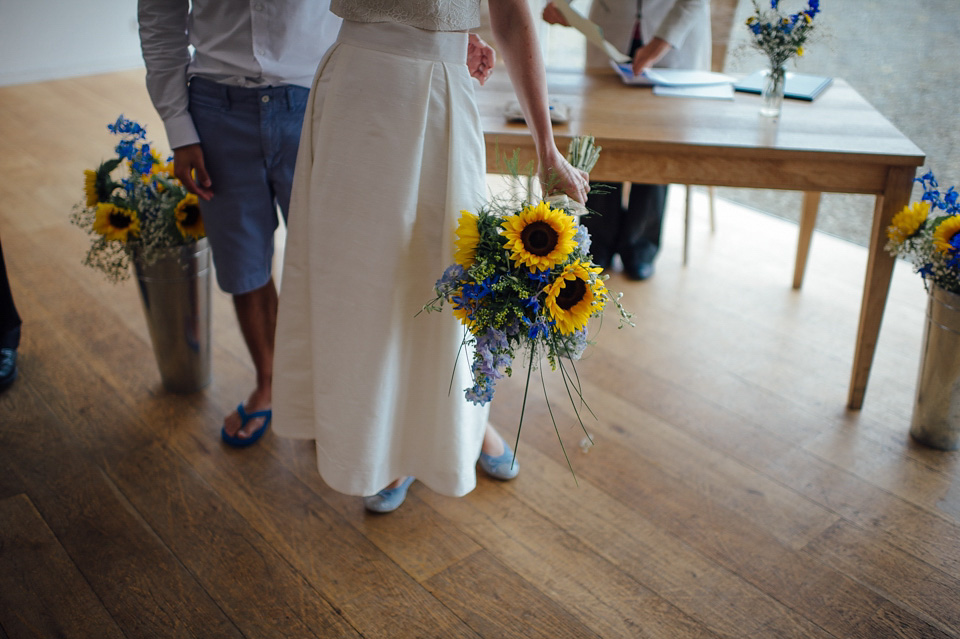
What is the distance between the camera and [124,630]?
1666mm

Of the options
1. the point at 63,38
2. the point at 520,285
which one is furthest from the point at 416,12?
the point at 63,38

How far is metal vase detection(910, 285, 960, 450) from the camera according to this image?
2.09 m

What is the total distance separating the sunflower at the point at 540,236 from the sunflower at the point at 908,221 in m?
1.08

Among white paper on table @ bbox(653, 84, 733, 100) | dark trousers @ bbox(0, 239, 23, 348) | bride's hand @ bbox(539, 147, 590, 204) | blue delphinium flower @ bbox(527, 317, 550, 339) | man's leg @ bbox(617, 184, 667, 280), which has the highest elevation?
white paper on table @ bbox(653, 84, 733, 100)

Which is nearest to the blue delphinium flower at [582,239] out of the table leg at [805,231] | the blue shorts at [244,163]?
the blue shorts at [244,163]

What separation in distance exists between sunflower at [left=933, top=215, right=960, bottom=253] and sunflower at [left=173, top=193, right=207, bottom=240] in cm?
195

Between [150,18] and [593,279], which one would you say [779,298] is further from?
[150,18]

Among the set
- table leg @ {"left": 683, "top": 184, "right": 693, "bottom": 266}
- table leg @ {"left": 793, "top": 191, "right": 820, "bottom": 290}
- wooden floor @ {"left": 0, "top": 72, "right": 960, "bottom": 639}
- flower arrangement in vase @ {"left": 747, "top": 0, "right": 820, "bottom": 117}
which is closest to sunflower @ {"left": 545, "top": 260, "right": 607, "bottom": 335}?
wooden floor @ {"left": 0, "top": 72, "right": 960, "bottom": 639}

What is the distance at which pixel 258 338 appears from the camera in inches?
90.4

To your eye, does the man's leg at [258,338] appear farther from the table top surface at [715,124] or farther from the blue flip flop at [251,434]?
the table top surface at [715,124]

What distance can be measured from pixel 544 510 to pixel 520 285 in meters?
0.76

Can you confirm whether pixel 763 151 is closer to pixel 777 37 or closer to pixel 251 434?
pixel 777 37

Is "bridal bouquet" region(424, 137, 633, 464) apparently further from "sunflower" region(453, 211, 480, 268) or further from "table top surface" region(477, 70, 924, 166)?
"table top surface" region(477, 70, 924, 166)

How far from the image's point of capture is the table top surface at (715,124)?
2.13 m
